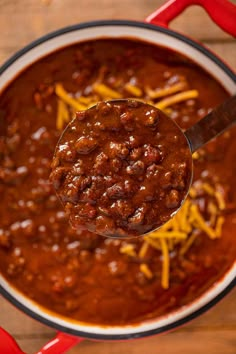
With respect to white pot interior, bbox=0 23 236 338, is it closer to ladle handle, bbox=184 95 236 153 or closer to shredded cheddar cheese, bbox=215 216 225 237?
shredded cheddar cheese, bbox=215 216 225 237

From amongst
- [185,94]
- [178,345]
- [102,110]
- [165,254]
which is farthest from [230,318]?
[102,110]

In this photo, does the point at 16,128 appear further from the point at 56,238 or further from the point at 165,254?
the point at 165,254

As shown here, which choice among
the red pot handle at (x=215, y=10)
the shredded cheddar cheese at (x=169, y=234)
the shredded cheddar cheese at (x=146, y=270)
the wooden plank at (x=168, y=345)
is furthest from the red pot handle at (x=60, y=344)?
the red pot handle at (x=215, y=10)

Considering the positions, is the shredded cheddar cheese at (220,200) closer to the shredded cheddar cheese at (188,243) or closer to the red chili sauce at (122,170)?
the shredded cheddar cheese at (188,243)

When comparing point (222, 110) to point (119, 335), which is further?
point (119, 335)

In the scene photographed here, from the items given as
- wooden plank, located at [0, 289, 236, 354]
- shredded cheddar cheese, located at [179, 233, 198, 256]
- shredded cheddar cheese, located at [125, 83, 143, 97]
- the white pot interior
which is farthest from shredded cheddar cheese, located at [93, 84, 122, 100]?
wooden plank, located at [0, 289, 236, 354]

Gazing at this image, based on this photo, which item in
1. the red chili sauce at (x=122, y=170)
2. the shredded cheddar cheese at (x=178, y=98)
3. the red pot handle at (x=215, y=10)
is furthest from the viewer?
the shredded cheddar cheese at (x=178, y=98)
